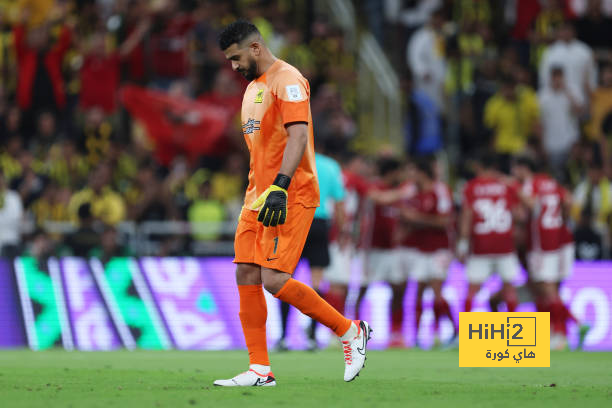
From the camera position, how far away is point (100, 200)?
47.9ft

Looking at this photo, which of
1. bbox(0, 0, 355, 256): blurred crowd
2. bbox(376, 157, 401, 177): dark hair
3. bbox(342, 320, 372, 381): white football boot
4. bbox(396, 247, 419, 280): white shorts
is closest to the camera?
bbox(342, 320, 372, 381): white football boot

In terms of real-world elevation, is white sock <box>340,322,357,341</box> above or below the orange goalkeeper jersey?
below

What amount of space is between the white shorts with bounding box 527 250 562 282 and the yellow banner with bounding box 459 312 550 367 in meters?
5.41

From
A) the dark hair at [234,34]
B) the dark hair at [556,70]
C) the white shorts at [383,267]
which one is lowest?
the white shorts at [383,267]

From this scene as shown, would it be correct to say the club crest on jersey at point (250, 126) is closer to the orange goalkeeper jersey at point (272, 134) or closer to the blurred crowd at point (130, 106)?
the orange goalkeeper jersey at point (272, 134)

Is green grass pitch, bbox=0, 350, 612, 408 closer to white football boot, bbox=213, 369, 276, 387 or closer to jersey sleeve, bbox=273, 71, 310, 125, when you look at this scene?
white football boot, bbox=213, 369, 276, 387

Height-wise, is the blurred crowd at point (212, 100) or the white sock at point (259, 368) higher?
the blurred crowd at point (212, 100)

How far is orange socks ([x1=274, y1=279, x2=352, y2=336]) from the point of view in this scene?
6781mm

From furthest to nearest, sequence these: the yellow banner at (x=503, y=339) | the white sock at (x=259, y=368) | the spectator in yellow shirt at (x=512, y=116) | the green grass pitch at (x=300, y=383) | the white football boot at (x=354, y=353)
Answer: the spectator in yellow shirt at (x=512, y=116), the yellow banner at (x=503, y=339), the white football boot at (x=354, y=353), the white sock at (x=259, y=368), the green grass pitch at (x=300, y=383)

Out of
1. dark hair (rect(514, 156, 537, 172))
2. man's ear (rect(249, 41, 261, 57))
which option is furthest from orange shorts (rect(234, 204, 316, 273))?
dark hair (rect(514, 156, 537, 172))

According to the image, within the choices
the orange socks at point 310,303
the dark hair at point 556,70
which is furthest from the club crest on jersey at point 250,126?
the dark hair at point 556,70

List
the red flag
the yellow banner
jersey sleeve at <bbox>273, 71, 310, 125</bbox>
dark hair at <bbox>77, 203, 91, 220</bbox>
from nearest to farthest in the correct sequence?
jersey sleeve at <bbox>273, 71, 310, 125</bbox>, the yellow banner, dark hair at <bbox>77, 203, 91, 220</bbox>, the red flag

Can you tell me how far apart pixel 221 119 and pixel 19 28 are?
3.59m

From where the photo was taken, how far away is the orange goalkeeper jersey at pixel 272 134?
6.77 meters
